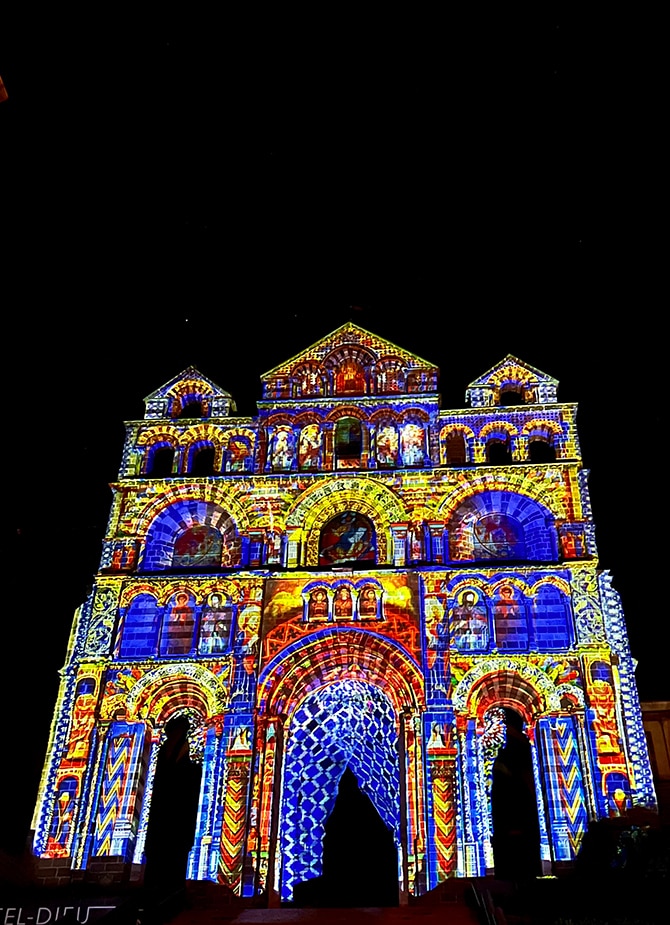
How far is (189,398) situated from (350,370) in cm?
491

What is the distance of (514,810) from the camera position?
24.6 m

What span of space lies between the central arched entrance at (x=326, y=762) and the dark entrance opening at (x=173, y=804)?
441 centimetres

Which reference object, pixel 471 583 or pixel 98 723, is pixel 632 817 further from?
pixel 98 723

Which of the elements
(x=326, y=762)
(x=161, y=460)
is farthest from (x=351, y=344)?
(x=326, y=762)

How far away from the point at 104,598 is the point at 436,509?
349 inches

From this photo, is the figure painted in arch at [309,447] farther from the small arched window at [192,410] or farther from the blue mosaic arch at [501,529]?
the blue mosaic arch at [501,529]

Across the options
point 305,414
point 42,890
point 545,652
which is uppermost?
point 305,414

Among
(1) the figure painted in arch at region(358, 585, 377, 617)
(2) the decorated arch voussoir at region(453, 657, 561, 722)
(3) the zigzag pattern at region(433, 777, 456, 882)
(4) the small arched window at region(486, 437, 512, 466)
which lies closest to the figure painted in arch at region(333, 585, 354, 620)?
(1) the figure painted in arch at region(358, 585, 377, 617)

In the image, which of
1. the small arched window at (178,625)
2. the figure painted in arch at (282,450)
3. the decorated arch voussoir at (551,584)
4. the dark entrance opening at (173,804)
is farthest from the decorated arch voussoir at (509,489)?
the dark entrance opening at (173,804)

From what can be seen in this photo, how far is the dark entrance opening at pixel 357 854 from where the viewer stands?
23125 millimetres

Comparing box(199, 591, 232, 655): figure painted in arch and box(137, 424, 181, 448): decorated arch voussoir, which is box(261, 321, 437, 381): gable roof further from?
box(199, 591, 232, 655): figure painted in arch

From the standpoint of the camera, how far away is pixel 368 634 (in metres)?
20.6

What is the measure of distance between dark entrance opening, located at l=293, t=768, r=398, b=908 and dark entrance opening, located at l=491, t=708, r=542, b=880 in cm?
309

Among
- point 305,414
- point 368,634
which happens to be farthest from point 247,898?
point 305,414
